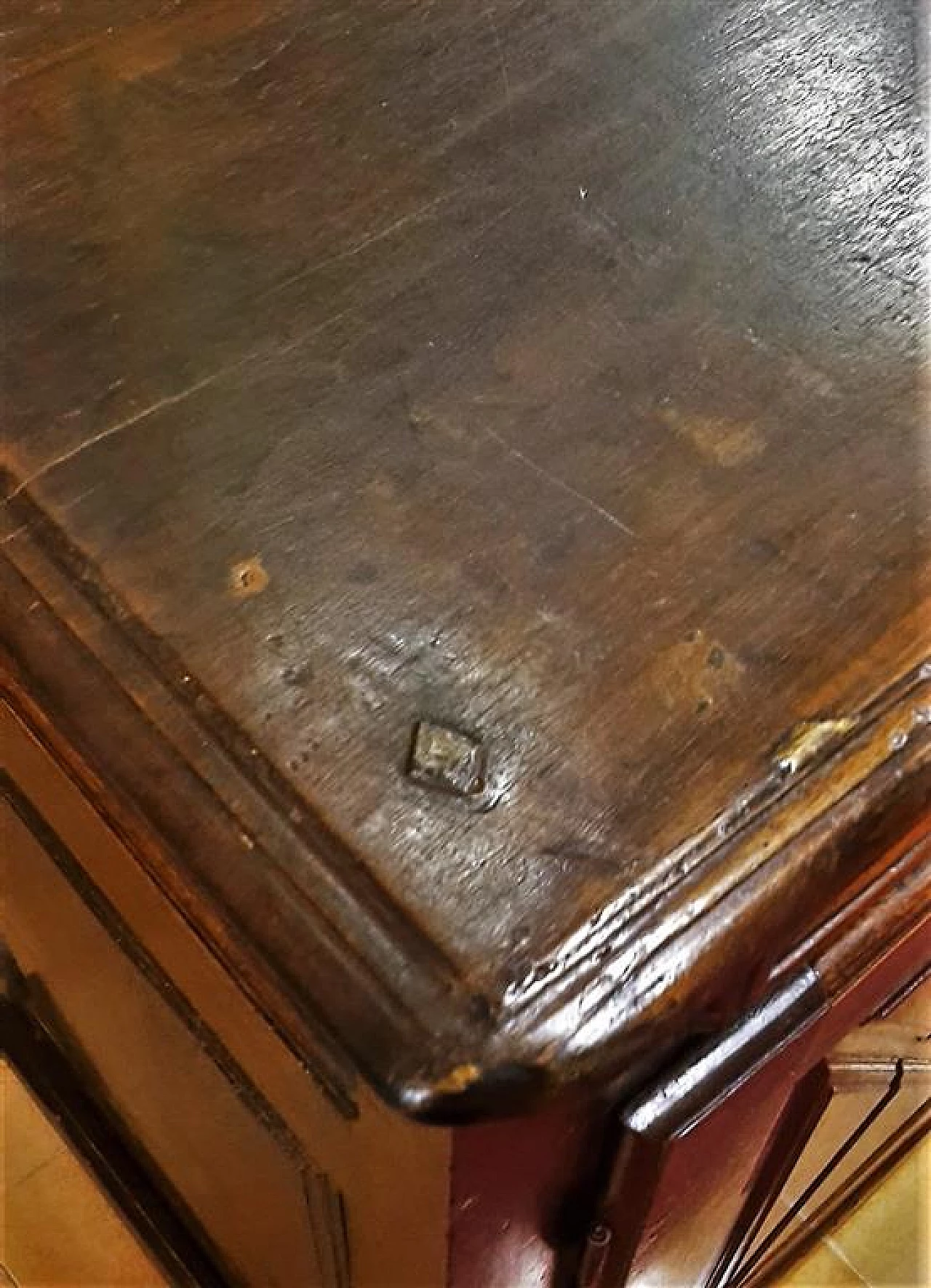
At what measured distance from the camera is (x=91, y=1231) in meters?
1.21

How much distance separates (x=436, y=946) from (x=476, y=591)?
15cm

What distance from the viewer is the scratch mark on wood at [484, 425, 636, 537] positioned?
543 mm

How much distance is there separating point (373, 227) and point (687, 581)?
0.79ft

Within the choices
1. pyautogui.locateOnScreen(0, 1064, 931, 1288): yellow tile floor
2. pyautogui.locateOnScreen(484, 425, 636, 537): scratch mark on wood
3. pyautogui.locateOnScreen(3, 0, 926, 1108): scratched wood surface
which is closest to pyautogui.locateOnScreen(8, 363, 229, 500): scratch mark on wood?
pyautogui.locateOnScreen(3, 0, 926, 1108): scratched wood surface

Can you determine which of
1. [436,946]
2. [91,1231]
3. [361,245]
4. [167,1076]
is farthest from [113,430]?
[91,1231]

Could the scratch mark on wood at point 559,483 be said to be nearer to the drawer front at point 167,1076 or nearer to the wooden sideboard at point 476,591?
the wooden sideboard at point 476,591

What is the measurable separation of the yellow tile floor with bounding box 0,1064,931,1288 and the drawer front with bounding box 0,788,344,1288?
8.7 inches

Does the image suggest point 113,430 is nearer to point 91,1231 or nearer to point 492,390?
point 492,390

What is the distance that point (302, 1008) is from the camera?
441 mm

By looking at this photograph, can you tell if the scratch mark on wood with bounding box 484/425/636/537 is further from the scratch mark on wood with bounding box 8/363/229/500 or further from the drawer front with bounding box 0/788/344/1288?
the drawer front with bounding box 0/788/344/1288

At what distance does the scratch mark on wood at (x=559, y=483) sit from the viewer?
54 centimetres

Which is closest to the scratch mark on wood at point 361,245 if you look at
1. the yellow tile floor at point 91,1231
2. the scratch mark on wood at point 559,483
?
the scratch mark on wood at point 559,483

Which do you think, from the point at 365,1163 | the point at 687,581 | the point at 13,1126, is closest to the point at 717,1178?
the point at 365,1163

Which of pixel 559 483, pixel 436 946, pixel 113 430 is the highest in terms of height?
pixel 113 430
